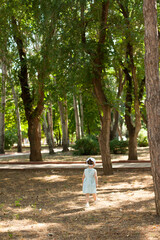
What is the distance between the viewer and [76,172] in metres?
14.6

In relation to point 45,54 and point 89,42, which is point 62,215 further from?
point 45,54

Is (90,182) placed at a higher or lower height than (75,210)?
higher

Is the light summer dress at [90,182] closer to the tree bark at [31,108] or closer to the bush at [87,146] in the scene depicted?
the tree bark at [31,108]

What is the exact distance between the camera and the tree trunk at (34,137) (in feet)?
61.5

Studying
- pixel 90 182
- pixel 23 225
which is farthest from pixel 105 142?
pixel 23 225

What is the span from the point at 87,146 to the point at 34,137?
6445 millimetres

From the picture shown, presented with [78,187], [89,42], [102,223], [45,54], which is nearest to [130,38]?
[89,42]

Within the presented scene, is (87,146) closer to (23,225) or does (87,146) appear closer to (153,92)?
(23,225)

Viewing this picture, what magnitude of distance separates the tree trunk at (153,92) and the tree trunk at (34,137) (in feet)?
42.2

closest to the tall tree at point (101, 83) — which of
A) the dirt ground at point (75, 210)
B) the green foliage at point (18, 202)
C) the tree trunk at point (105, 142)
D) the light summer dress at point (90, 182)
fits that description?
the tree trunk at point (105, 142)

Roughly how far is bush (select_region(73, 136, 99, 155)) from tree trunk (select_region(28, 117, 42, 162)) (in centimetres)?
582

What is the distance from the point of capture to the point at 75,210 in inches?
299

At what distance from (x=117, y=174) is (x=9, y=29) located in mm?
8177

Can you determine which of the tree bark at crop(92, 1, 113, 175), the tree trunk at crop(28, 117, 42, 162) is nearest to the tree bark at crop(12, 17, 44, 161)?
the tree trunk at crop(28, 117, 42, 162)
